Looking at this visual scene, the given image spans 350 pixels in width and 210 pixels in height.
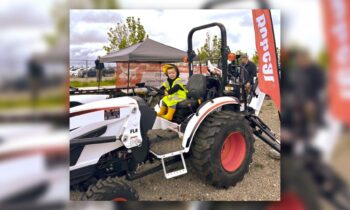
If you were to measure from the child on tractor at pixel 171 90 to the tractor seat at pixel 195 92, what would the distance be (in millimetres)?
48

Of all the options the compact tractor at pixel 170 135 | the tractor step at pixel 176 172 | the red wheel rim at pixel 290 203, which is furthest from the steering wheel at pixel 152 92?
the red wheel rim at pixel 290 203

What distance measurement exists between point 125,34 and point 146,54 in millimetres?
314

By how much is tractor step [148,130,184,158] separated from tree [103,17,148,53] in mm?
720

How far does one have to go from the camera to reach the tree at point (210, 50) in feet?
7.47

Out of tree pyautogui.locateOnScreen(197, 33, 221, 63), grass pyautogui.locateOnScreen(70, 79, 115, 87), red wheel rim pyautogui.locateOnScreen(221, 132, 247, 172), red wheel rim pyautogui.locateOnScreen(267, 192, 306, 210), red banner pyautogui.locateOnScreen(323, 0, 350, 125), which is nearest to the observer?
red banner pyautogui.locateOnScreen(323, 0, 350, 125)

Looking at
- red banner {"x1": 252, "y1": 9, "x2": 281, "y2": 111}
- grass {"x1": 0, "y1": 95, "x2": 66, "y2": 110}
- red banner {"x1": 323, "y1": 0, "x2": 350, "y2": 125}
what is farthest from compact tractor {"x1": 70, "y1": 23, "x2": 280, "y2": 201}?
red banner {"x1": 323, "y1": 0, "x2": 350, "y2": 125}

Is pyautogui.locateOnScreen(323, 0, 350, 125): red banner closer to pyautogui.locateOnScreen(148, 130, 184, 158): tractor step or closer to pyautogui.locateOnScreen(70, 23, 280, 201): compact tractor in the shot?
pyautogui.locateOnScreen(70, 23, 280, 201): compact tractor

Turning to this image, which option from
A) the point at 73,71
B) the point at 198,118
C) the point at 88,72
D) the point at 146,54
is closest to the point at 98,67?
the point at 88,72

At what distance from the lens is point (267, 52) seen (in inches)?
71.7

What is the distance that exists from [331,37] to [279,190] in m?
1.09

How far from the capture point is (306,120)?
142cm

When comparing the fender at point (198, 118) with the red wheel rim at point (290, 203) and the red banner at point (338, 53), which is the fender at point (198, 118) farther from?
the red banner at point (338, 53)

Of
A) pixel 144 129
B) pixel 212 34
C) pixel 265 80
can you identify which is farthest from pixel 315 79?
pixel 144 129

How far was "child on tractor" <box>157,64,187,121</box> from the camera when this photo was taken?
2449mm
